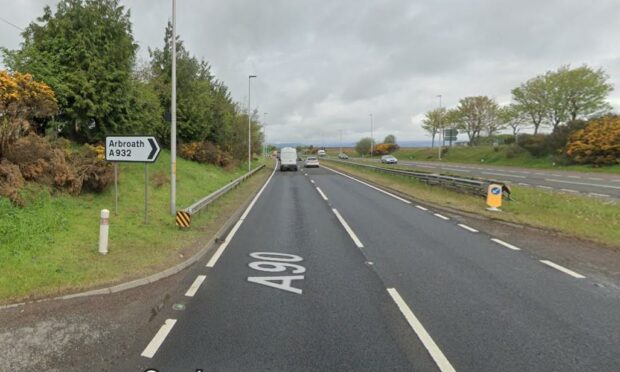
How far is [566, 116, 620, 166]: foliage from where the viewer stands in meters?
31.8

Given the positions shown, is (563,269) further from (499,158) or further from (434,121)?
(434,121)

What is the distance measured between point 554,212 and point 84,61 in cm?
1697

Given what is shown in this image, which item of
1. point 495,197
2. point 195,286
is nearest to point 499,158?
point 495,197

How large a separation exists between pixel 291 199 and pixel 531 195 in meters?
10.5

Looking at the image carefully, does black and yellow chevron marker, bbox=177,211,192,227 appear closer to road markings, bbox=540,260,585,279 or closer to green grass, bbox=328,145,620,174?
road markings, bbox=540,260,585,279

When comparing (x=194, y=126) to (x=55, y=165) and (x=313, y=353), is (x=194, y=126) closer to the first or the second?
(x=55, y=165)

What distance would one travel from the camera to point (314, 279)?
18.6 feet

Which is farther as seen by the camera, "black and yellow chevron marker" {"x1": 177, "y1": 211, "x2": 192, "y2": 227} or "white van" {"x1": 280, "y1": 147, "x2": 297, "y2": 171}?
"white van" {"x1": 280, "y1": 147, "x2": 297, "y2": 171}

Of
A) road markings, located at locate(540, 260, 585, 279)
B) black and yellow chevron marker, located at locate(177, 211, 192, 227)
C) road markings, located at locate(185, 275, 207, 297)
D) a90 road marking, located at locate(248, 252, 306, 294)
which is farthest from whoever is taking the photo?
black and yellow chevron marker, located at locate(177, 211, 192, 227)

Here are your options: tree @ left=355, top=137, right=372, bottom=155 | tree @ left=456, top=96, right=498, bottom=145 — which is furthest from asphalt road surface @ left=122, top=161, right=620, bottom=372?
tree @ left=355, top=137, right=372, bottom=155

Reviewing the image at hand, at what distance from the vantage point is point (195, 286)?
17.7 feet

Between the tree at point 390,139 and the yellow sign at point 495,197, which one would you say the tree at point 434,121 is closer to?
the tree at point 390,139

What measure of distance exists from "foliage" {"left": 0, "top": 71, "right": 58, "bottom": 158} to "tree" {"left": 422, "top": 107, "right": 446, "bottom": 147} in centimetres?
7177

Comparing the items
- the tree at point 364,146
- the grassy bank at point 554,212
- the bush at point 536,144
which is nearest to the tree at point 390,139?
the tree at point 364,146
